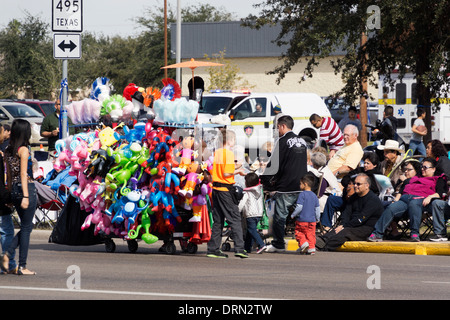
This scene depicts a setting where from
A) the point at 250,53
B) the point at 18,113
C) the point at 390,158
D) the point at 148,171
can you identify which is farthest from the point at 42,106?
the point at 250,53

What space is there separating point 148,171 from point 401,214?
444 centimetres

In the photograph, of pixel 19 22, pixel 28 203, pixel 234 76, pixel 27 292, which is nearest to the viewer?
pixel 27 292

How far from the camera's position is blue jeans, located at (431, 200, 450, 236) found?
47.1 feet

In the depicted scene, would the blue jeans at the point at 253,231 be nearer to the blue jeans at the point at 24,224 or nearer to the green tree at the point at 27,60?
the blue jeans at the point at 24,224

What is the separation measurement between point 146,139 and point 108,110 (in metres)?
1.01

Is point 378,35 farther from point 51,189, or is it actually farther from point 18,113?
point 18,113

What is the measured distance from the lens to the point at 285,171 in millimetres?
13711

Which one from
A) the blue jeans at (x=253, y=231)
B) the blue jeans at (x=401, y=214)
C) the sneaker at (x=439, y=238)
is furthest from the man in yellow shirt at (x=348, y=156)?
the blue jeans at (x=253, y=231)

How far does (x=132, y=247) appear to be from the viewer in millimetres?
13523

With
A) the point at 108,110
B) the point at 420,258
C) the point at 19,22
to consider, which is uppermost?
the point at 19,22

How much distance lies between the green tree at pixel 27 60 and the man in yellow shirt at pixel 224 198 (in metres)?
44.2

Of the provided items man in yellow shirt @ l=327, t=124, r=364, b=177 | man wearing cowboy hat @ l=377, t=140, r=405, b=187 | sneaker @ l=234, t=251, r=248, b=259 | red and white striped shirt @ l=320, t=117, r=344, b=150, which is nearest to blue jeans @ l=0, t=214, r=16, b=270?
sneaker @ l=234, t=251, r=248, b=259
